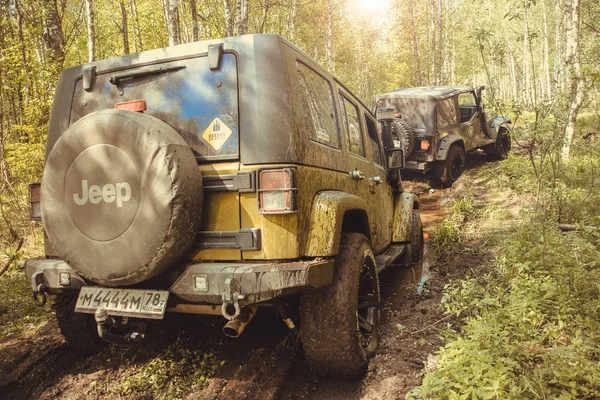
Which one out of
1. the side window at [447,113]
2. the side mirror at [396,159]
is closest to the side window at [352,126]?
the side mirror at [396,159]

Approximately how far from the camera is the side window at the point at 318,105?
264 centimetres

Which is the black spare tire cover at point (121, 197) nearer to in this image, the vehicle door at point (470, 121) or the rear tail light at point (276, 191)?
the rear tail light at point (276, 191)

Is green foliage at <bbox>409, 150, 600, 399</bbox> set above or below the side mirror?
below

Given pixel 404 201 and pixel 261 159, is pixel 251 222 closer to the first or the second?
pixel 261 159

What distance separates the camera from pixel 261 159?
2268 millimetres

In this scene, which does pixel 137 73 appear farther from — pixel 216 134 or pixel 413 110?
pixel 413 110

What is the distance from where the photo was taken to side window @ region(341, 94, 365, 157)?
3479 mm

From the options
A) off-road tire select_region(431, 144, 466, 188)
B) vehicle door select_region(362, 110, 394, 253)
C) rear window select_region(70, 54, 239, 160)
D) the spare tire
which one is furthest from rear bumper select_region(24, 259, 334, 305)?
off-road tire select_region(431, 144, 466, 188)

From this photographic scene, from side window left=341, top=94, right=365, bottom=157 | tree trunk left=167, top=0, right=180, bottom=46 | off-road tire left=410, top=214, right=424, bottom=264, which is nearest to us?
side window left=341, top=94, right=365, bottom=157

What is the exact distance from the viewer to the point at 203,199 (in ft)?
7.61

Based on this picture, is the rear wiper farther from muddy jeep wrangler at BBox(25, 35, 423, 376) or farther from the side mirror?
the side mirror

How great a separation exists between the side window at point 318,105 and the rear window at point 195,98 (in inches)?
18.6

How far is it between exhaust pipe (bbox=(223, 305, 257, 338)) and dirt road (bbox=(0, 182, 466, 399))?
55 centimetres

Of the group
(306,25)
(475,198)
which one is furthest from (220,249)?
(306,25)
